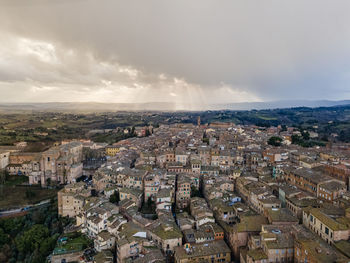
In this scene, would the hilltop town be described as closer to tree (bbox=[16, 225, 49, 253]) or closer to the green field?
the green field

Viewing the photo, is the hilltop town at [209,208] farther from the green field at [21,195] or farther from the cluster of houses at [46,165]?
the green field at [21,195]

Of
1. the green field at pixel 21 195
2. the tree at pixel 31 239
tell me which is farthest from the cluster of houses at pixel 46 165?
the tree at pixel 31 239

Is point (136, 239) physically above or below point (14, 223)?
above

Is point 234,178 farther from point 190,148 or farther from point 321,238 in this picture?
point 321,238

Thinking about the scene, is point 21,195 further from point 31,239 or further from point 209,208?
point 209,208

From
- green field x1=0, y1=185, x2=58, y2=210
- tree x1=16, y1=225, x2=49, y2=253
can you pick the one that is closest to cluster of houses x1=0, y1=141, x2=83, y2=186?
green field x1=0, y1=185, x2=58, y2=210

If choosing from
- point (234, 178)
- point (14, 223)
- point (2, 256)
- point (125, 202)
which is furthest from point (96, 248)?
point (234, 178)

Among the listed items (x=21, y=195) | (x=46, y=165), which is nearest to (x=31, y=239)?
(x=21, y=195)

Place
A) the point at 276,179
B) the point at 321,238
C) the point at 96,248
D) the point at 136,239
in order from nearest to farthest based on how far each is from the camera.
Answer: the point at 321,238, the point at 136,239, the point at 96,248, the point at 276,179
